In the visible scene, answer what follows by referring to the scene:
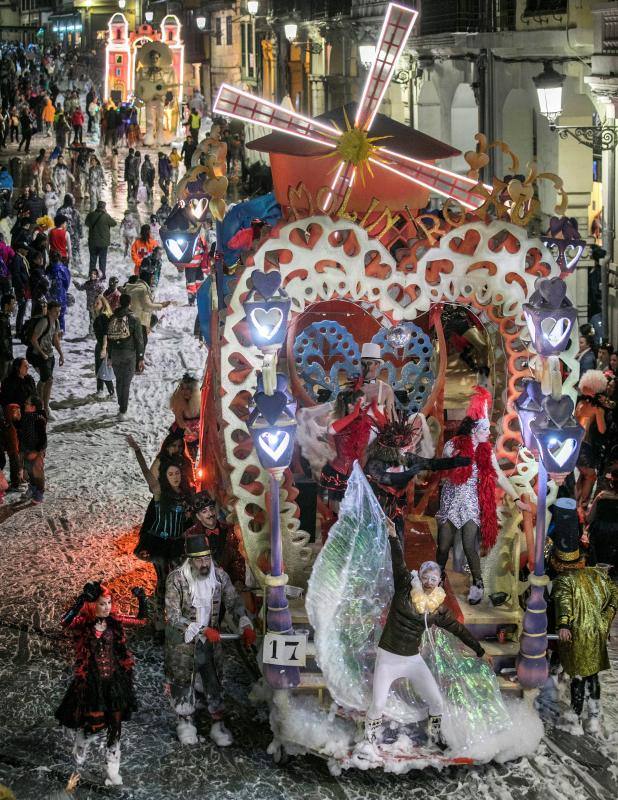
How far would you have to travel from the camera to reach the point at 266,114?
1196 cm

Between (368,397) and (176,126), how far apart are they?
122 ft

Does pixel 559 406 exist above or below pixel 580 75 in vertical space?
below

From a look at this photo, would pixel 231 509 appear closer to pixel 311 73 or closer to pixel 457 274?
pixel 457 274

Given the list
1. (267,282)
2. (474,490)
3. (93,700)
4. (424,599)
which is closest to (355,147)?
(267,282)

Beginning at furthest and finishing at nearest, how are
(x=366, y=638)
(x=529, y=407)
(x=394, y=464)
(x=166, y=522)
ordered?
(x=166, y=522) < (x=394, y=464) < (x=529, y=407) < (x=366, y=638)

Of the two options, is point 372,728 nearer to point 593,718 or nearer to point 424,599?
point 424,599

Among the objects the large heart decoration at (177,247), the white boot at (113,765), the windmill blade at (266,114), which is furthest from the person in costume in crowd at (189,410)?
the white boot at (113,765)

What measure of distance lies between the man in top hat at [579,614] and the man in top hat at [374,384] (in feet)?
6.58

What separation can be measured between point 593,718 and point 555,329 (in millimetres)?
2784

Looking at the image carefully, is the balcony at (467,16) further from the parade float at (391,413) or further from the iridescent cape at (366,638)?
the iridescent cape at (366,638)

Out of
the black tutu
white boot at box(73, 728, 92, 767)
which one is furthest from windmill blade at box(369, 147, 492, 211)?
white boot at box(73, 728, 92, 767)

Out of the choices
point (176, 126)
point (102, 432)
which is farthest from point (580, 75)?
point (176, 126)

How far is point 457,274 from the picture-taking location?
1059cm

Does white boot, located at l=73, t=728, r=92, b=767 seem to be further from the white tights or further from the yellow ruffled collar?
the yellow ruffled collar
